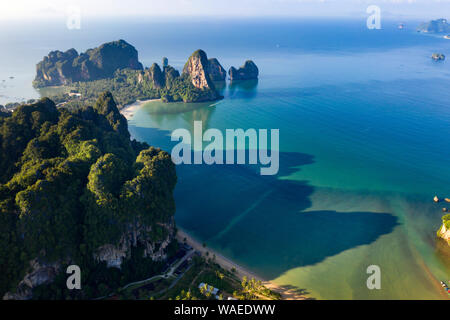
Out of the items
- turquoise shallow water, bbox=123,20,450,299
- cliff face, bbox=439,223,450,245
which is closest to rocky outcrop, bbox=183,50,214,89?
turquoise shallow water, bbox=123,20,450,299

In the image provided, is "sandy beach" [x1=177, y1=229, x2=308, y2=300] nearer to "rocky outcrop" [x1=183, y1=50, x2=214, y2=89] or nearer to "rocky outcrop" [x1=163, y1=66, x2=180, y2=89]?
"rocky outcrop" [x1=183, y1=50, x2=214, y2=89]

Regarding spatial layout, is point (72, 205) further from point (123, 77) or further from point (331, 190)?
point (123, 77)

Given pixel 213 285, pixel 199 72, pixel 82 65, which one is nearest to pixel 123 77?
pixel 82 65

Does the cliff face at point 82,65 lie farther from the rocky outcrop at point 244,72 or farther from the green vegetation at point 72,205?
the green vegetation at point 72,205

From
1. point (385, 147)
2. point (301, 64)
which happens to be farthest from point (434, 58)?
point (385, 147)

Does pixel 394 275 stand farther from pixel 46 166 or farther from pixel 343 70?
pixel 343 70

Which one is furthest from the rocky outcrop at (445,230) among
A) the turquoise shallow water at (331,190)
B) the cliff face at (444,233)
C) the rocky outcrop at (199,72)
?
the rocky outcrop at (199,72)
